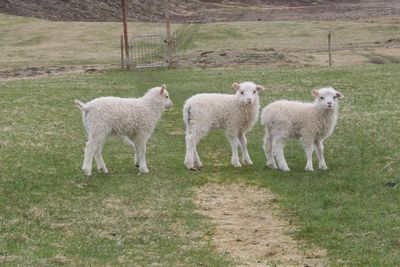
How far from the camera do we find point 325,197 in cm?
1195

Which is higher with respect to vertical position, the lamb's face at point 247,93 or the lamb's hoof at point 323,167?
the lamb's face at point 247,93

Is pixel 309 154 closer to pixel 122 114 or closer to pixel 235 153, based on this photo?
pixel 235 153

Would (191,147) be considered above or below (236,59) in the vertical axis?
above

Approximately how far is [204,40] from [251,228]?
53.3m

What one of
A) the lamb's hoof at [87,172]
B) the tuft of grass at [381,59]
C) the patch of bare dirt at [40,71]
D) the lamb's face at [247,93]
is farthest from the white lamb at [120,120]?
the tuft of grass at [381,59]

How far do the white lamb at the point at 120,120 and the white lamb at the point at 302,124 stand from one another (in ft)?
8.18

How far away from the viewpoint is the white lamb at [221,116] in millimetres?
14898

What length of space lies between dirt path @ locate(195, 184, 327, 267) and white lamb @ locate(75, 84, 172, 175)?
2268 millimetres

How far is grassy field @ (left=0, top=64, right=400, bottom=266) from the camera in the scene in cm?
940

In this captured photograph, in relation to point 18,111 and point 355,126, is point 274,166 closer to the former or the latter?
point 355,126

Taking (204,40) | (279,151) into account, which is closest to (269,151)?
(279,151)

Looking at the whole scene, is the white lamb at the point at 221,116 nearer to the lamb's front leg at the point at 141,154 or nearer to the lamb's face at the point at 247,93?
the lamb's face at the point at 247,93

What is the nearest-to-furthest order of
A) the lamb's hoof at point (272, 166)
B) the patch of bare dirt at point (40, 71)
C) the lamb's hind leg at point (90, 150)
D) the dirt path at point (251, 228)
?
the dirt path at point (251, 228)
the lamb's hind leg at point (90, 150)
the lamb's hoof at point (272, 166)
the patch of bare dirt at point (40, 71)

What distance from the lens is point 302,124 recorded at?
14.5m
